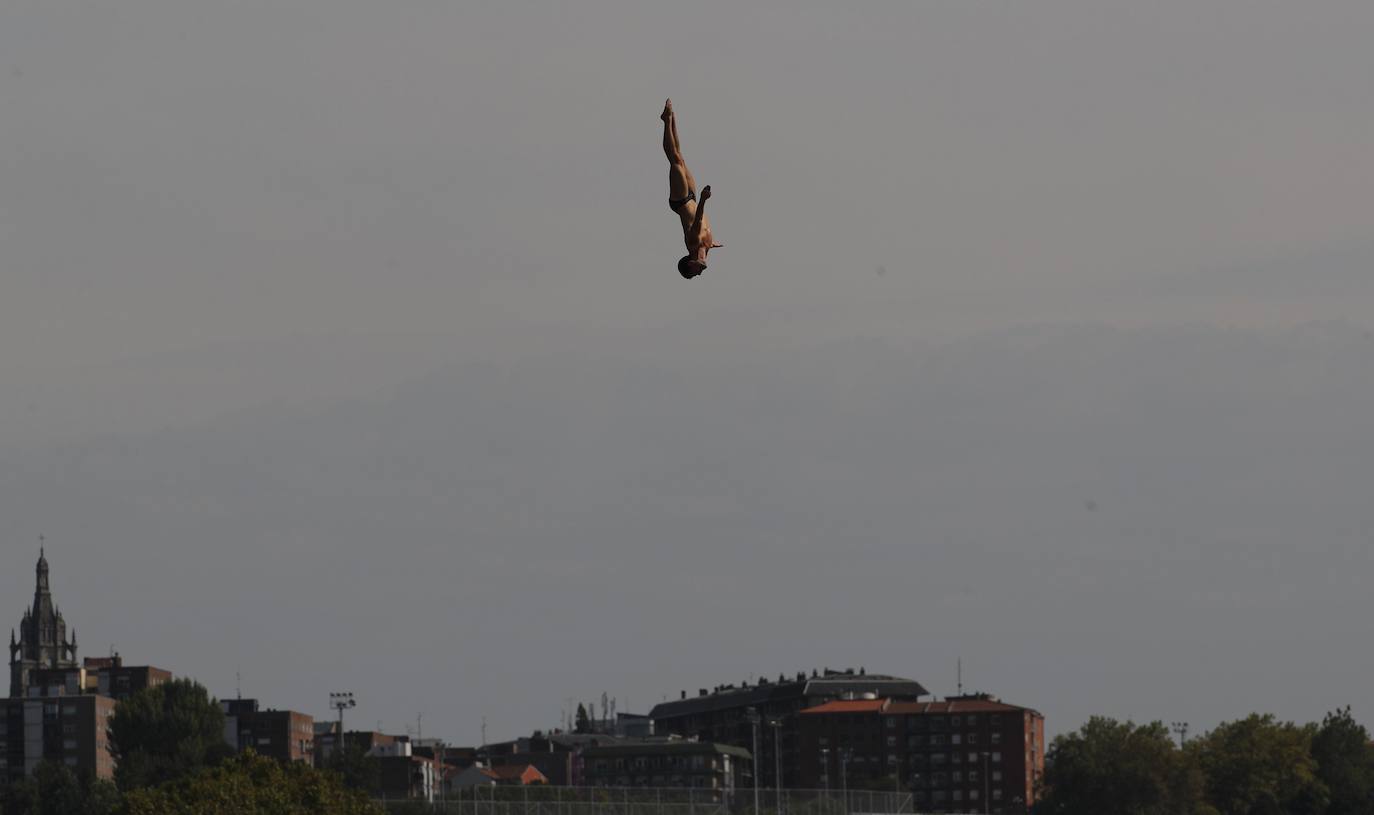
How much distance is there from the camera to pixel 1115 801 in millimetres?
193125

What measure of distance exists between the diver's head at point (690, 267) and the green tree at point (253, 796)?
285 feet

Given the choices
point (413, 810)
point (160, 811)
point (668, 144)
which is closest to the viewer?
point (668, 144)

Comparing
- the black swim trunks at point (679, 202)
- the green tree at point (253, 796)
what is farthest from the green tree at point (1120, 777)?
the black swim trunks at point (679, 202)

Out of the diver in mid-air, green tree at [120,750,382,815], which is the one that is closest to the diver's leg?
the diver in mid-air

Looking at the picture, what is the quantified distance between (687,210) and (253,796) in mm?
89365

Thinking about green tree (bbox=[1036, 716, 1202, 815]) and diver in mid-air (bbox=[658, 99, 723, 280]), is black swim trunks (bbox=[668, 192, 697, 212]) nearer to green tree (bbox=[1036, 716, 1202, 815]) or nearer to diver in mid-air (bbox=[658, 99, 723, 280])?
diver in mid-air (bbox=[658, 99, 723, 280])

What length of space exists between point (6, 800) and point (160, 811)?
85645 millimetres

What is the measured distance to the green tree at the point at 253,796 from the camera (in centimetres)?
12062

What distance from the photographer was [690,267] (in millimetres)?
37094

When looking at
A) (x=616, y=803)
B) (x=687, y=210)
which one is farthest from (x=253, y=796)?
(x=687, y=210)

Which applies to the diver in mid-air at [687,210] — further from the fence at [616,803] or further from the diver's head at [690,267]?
the fence at [616,803]

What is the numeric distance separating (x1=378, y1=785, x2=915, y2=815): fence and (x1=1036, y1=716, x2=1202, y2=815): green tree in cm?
5412

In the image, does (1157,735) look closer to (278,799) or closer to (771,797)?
(771,797)

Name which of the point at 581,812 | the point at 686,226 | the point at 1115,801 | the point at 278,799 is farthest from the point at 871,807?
the point at 686,226
